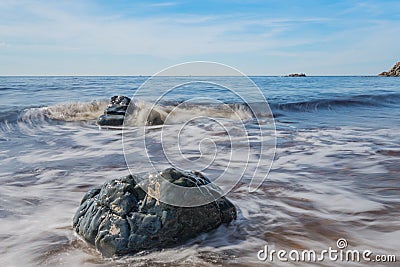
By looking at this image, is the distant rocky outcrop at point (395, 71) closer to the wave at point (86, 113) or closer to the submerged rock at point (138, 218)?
the wave at point (86, 113)

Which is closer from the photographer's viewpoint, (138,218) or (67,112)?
(138,218)

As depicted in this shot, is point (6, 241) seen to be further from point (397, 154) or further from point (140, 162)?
point (397, 154)

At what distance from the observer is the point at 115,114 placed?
9.57m

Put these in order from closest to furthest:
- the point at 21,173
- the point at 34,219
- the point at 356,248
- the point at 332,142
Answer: the point at 356,248
the point at 34,219
the point at 21,173
the point at 332,142

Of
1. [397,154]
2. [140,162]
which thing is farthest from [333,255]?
[397,154]

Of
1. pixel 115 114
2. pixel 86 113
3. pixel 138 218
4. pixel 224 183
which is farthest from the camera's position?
pixel 86 113

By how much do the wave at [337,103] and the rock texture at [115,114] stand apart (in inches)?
260

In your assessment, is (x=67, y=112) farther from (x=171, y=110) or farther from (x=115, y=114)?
(x=171, y=110)

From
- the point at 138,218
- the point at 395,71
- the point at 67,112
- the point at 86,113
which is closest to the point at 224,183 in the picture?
the point at 138,218

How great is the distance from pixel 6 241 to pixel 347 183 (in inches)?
129

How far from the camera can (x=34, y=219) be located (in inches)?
117

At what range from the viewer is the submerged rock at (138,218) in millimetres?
2336

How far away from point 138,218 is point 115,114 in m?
7.49

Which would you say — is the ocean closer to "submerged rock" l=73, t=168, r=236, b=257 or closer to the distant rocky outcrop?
"submerged rock" l=73, t=168, r=236, b=257
